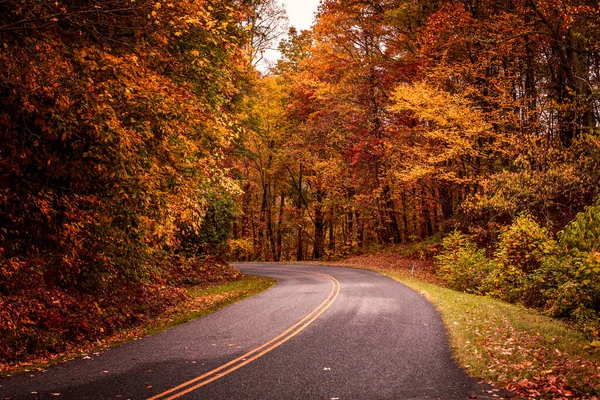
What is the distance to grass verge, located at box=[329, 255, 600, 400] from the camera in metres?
6.43

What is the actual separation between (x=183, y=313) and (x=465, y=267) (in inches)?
493

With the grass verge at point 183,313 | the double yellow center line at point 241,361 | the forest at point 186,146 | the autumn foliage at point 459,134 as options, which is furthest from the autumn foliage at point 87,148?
the autumn foliage at point 459,134

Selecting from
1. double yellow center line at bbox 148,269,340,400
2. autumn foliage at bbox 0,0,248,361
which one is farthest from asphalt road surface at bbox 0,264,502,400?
autumn foliage at bbox 0,0,248,361

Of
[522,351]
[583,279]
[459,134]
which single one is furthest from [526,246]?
[522,351]

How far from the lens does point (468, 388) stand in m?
6.53

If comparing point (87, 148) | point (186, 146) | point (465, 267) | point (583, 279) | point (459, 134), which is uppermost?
point (459, 134)

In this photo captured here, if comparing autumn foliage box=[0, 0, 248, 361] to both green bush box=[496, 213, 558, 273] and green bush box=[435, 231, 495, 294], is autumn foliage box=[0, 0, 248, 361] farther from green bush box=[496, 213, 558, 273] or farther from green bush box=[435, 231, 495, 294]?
green bush box=[435, 231, 495, 294]

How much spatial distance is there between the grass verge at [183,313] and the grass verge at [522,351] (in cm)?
711

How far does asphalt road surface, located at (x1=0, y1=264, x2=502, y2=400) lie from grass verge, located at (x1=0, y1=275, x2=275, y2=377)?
0.44 m

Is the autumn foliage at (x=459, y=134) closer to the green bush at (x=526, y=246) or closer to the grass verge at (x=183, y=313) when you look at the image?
Answer: the green bush at (x=526, y=246)

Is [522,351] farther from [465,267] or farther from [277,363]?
[465,267]

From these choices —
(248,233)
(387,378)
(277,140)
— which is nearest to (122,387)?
(387,378)

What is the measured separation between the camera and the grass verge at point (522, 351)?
253 inches

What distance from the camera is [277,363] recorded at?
7785mm
